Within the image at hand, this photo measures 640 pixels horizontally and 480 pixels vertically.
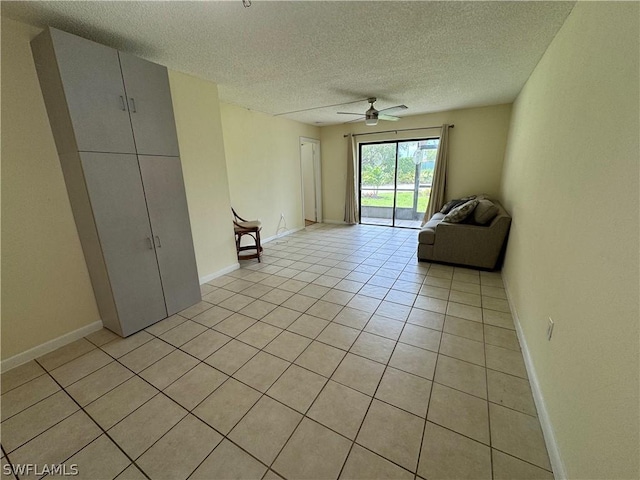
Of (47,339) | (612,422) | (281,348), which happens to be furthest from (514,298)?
(47,339)

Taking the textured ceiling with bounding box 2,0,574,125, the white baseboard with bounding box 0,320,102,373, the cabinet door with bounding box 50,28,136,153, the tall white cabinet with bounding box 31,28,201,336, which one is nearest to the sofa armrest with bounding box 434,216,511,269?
the textured ceiling with bounding box 2,0,574,125

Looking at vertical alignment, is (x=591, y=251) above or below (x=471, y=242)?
above

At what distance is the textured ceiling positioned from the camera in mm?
1731

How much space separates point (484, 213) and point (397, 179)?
2.78m

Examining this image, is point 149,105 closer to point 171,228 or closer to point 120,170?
point 120,170

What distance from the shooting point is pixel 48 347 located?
7.00 feet

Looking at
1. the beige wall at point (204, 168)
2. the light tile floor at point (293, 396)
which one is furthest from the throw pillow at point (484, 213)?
the beige wall at point (204, 168)

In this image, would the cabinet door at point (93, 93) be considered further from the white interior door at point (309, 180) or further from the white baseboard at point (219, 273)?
the white interior door at point (309, 180)

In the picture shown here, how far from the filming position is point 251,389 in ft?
5.61

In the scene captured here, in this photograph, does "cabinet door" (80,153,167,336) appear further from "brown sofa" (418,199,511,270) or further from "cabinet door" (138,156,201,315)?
"brown sofa" (418,199,511,270)

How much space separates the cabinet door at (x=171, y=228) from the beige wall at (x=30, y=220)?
0.62 meters

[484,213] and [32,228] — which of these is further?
[484,213]

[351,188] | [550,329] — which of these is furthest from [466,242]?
[351,188]

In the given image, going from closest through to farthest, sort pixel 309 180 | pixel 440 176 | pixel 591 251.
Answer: pixel 591 251 < pixel 440 176 < pixel 309 180
